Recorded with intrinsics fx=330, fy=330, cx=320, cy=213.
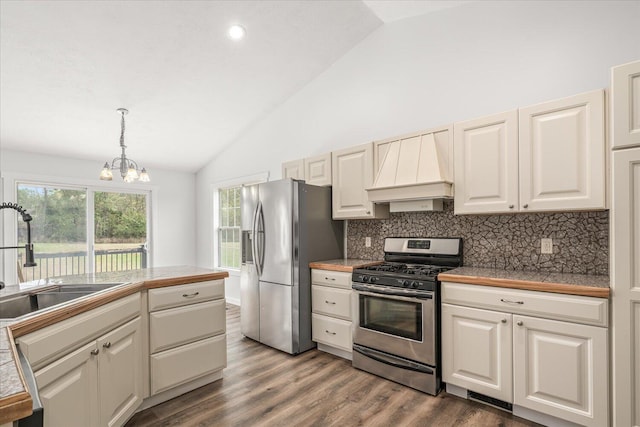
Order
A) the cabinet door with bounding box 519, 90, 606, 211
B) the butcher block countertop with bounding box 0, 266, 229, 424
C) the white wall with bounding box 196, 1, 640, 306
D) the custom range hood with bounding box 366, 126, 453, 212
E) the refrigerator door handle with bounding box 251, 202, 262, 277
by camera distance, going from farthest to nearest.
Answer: the refrigerator door handle with bounding box 251, 202, 262, 277, the custom range hood with bounding box 366, 126, 453, 212, the white wall with bounding box 196, 1, 640, 306, the cabinet door with bounding box 519, 90, 606, 211, the butcher block countertop with bounding box 0, 266, 229, 424

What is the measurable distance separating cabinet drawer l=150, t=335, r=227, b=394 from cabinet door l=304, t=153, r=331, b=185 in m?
1.88

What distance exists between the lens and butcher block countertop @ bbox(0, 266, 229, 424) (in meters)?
0.69

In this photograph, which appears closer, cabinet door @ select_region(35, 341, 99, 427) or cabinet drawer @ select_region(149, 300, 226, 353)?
cabinet door @ select_region(35, 341, 99, 427)

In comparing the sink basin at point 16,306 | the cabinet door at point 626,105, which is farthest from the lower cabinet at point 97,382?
the cabinet door at point 626,105

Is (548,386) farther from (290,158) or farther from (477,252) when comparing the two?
(290,158)

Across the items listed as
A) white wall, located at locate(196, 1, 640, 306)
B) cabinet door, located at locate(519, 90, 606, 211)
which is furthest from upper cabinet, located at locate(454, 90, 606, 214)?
white wall, located at locate(196, 1, 640, 306)

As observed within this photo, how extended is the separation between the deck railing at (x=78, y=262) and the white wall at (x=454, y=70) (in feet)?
9.10

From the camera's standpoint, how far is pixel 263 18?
10.1 feet

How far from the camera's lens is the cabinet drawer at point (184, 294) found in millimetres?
2320

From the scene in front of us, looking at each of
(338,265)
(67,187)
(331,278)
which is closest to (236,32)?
(338,265)

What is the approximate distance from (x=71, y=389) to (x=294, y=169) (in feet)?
9.65

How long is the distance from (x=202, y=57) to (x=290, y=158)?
1612 mm

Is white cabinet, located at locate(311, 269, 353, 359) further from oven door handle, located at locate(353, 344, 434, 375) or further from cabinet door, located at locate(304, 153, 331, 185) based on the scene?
cabinet door, located at locate(304, 153, 331, 185)

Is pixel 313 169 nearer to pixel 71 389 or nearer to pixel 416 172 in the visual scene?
pixel 416 172
